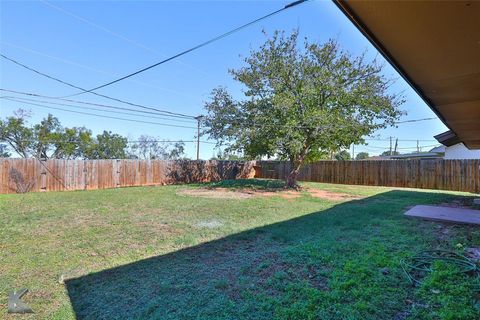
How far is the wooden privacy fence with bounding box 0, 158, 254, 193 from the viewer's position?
10.1 metres

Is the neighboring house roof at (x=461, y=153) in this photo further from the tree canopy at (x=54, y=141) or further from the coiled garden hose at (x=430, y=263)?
the tree canopy at (x=54, y=141)

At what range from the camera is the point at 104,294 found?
99.7 inches

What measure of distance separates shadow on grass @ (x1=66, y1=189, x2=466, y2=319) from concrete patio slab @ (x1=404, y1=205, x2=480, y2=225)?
4.20 ft

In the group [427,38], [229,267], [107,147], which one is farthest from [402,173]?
[107,147]

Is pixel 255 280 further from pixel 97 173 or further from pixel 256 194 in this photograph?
pixel 97 173

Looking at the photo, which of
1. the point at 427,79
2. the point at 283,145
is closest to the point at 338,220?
the point at 427,79

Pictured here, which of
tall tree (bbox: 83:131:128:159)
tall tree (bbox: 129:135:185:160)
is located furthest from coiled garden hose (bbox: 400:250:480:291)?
tall tree (bbox: 129:135:185:160)

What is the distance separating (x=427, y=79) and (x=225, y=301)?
2.90 m

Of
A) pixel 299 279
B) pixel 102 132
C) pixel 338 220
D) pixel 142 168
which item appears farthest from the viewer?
pixel 102 132

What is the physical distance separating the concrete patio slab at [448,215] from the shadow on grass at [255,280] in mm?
1280

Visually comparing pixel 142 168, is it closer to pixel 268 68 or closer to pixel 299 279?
pixel 268 68

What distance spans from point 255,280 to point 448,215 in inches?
188

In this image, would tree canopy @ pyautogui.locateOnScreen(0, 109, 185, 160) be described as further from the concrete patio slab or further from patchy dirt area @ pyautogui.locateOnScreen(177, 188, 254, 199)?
the concrete patio slab

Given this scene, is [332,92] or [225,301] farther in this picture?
[332,92]
